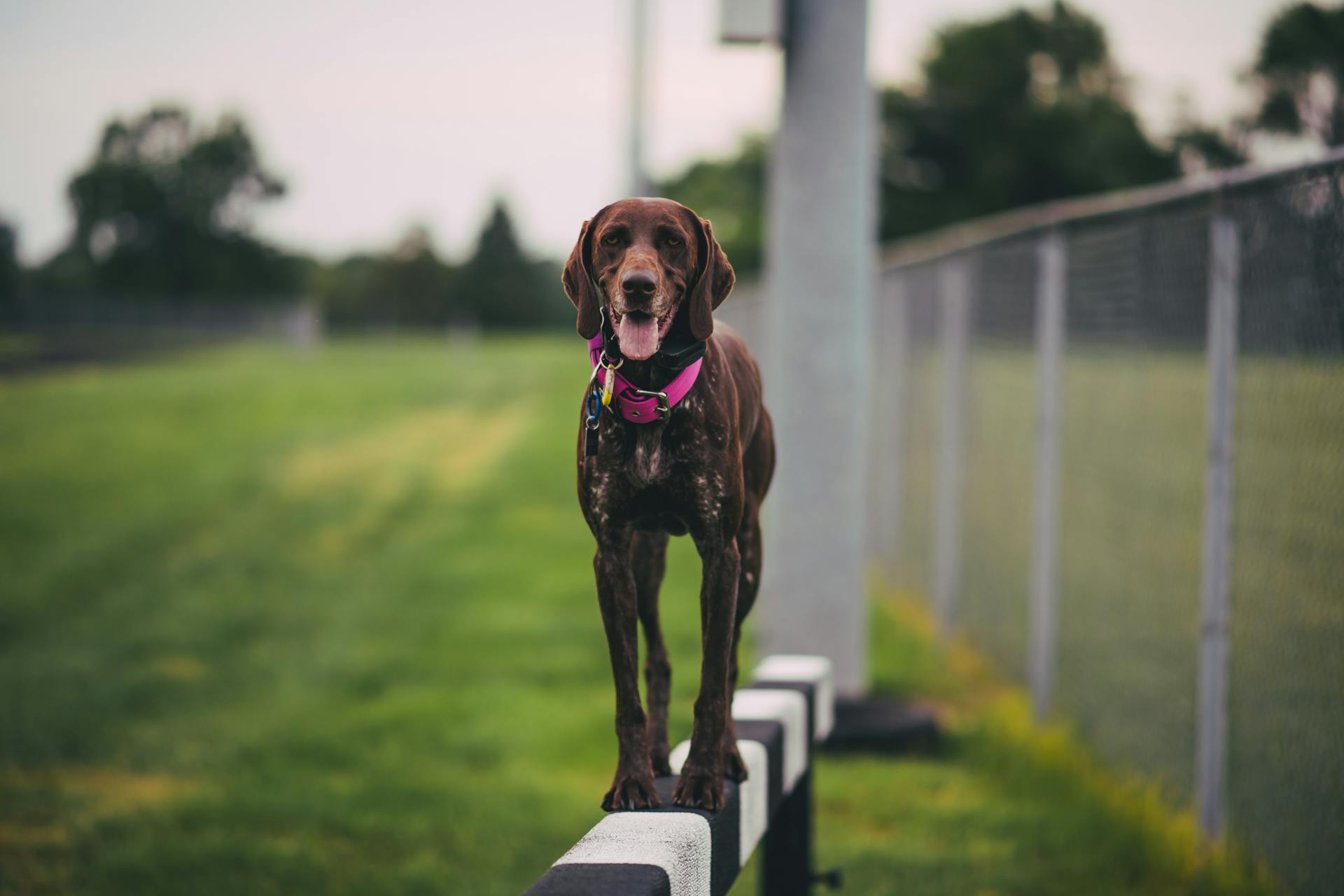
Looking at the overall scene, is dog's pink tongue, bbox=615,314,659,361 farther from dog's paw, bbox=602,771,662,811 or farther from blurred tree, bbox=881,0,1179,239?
blurred tree, bbox=881,0,1179,239

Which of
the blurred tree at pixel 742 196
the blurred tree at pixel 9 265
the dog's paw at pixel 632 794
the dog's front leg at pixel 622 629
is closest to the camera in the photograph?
the dog's front leg at pixel 622 629

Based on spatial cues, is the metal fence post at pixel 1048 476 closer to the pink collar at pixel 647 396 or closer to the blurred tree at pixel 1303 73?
the pink collar at pixel 647 396

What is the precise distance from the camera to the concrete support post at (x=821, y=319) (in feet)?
22.3

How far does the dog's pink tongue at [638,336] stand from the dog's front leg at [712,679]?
1.41 ft

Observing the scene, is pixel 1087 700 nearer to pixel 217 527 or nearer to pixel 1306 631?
pixel 1306 631

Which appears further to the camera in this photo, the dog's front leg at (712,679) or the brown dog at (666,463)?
the dog's front leg at (712,679)

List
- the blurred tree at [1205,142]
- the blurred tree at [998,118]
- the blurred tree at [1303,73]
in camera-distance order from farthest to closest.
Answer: the blurred tree at [998,118], the blurred tree at [1205,142], the blurred tree at [1303,73]

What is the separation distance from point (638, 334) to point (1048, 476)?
6235 mm

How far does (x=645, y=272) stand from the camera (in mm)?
1799

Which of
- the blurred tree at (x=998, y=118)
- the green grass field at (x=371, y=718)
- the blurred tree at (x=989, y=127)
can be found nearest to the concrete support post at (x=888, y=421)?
the green grass field at (x=371, y=718)

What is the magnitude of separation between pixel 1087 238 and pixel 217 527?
1080 centimetres

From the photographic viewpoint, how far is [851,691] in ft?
24.7

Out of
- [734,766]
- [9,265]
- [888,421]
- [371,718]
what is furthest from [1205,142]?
[734,766]

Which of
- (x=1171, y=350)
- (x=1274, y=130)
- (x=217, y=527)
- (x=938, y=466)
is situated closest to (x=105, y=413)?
(x=217, y=527)
